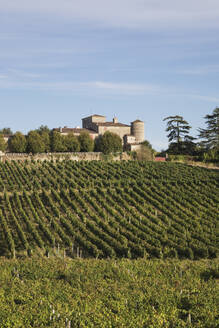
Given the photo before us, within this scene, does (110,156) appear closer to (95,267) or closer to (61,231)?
(61,231)

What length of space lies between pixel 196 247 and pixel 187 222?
561cm

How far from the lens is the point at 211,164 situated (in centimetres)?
5353

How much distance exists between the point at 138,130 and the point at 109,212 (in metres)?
45.7

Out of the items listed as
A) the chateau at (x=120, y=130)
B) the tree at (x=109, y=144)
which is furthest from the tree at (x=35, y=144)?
the tree at (x=109, y=144)

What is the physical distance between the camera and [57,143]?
2485 inches

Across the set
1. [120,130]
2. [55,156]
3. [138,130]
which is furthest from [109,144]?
[55,156]

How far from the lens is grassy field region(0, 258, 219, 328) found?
465 inches

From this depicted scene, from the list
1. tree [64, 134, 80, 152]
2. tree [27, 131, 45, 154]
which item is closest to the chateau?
tree [64, 134, 80, 152]

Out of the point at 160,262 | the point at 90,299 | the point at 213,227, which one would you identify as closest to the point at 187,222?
the point at 213,227

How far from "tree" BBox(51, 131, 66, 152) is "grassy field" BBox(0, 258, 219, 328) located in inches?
1738

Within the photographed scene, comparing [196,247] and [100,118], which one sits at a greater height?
[100,118]

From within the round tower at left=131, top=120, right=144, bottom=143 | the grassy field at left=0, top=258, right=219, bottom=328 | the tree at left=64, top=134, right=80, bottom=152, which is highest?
the round tower at left=131, top=120, right=144, bottom=143

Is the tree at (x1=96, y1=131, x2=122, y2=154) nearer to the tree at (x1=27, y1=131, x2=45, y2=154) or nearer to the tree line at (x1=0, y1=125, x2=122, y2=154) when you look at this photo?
the tree line at (x1=0, y1=125, x2=122, y2=154)

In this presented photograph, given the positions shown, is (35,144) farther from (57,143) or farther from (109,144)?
(109,144)
